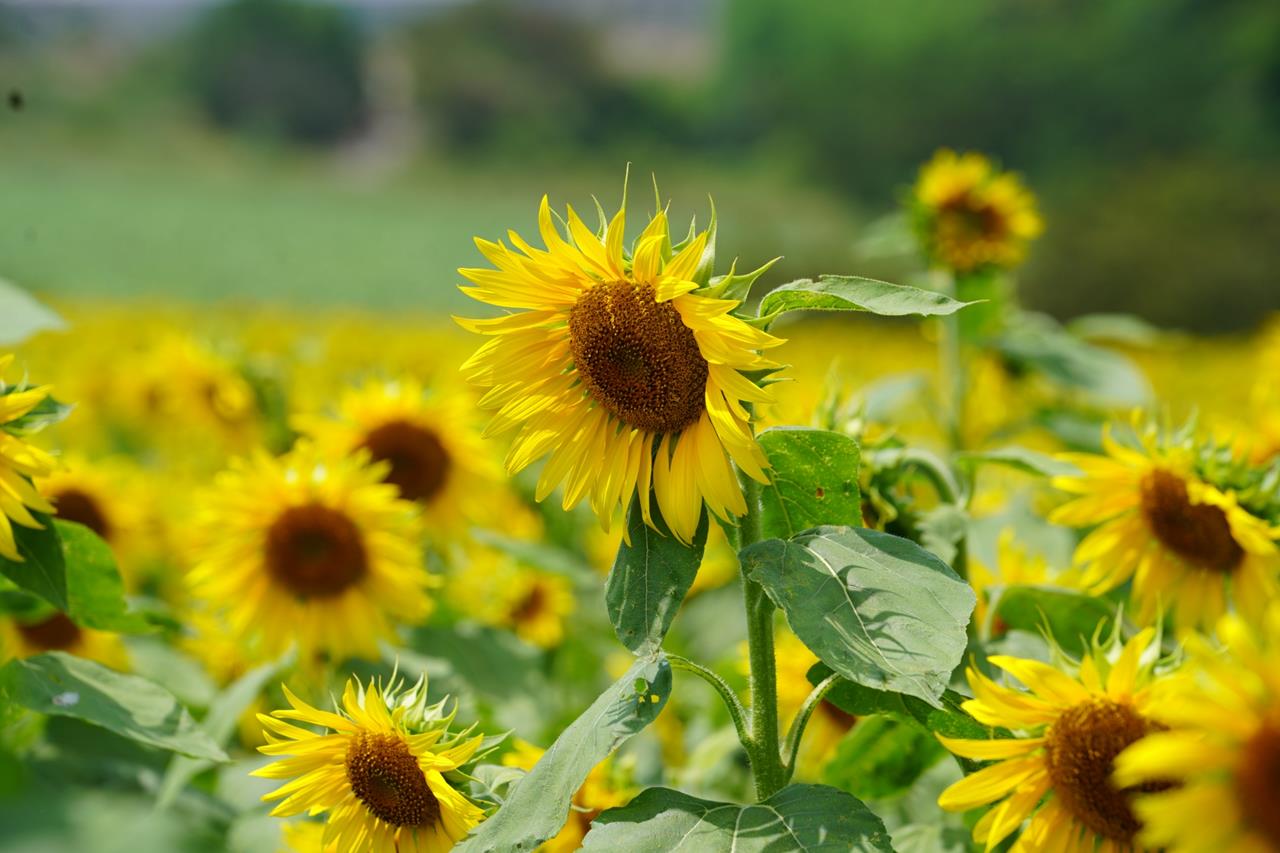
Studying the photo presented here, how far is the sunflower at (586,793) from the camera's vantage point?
4.41 ft

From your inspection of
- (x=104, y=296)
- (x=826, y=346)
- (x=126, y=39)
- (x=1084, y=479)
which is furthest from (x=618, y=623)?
(x=126, y=39)

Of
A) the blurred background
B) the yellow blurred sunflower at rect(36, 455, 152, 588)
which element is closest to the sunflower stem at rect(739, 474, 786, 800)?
the yellow blurred sunflower at rect(36, 455, 152, 588)

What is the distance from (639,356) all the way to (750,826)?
1.40 ft

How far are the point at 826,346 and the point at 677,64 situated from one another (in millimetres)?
27381

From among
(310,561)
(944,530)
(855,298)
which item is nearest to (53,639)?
(310,561)

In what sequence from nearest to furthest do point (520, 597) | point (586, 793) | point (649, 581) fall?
point (649, 581) → point (586, 793) → point (520, 597)

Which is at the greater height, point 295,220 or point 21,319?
point 295,220

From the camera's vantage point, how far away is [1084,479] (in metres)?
1.61

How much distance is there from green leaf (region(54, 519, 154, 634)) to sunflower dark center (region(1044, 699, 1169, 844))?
40.3 inches

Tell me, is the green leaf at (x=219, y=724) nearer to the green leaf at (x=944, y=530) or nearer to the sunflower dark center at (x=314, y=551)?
the sunflower dark center at (x=314, y=551)

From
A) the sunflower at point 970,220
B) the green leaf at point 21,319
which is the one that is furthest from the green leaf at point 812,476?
the sunflower at point 970,220

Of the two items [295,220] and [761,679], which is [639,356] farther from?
[295,220]

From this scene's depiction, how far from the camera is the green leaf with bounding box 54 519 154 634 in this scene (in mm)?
1480

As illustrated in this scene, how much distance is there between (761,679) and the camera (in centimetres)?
121
